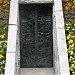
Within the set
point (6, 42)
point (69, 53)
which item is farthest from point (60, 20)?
point (6, 42)

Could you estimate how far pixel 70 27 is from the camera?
27.8 ft

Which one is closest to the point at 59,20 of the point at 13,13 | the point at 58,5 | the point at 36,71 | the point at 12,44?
the point at 58,5

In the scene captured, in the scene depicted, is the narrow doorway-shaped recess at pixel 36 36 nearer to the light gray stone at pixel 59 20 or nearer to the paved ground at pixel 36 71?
the paved ground at pixel 36 71

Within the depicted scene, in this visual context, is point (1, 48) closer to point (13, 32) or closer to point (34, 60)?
point (13, 32)

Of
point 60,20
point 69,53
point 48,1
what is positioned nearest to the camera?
point 69,53

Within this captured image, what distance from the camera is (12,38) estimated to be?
7.85 metres

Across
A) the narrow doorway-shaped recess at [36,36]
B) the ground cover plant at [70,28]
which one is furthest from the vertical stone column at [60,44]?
the narrow doorway-shaped recess at [36,36]

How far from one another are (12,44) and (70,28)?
203cm

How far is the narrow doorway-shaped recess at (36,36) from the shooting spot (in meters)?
9.74

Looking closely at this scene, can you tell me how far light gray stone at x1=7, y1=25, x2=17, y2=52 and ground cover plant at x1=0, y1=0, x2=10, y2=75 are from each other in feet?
0.81

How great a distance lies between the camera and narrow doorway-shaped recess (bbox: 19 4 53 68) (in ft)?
32.0

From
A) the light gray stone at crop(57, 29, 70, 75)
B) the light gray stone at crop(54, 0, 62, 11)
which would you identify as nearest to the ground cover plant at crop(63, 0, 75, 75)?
the light gray stone at crop(57, 29, 70, 75)

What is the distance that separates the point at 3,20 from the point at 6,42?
42.0 inches

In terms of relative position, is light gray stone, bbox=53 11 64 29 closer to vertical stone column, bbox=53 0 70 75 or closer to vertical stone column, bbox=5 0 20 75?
vertical stone column, bbox=53 0 70 75
